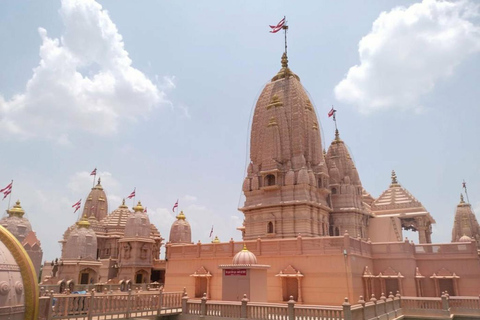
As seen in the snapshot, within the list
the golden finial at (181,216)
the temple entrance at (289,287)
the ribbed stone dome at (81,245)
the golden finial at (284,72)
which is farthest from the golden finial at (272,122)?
the ribbed stone dome at (81,245)

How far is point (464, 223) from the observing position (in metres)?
66.7

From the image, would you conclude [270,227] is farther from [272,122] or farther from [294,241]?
[272,122]

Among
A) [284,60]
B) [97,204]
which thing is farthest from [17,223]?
[284,60]

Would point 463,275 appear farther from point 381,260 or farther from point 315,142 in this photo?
point 315,142

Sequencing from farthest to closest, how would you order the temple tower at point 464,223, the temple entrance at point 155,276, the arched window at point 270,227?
the temple tower at point 464,223 < the temple entrance at point 155,276 < the arched window at point 270,227

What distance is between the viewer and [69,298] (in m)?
16.1

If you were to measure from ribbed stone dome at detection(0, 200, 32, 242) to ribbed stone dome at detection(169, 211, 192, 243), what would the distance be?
19.4 m

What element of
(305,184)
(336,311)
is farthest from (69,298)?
(305,184)

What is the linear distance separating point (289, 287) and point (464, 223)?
5201cm

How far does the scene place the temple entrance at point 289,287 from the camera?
27969 mm

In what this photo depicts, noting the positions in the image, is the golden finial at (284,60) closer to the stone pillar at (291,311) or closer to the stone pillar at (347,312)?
the stone pillar at (291,311)

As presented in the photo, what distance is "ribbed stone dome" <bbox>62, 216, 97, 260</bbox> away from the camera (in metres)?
Answer: 50.2

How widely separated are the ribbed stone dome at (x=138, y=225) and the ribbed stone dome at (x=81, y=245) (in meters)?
4.88

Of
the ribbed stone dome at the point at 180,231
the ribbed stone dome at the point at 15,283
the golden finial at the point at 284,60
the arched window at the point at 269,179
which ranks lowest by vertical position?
the ribbed stone dome at the point at 15,283
